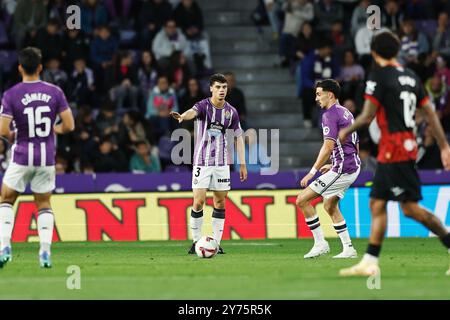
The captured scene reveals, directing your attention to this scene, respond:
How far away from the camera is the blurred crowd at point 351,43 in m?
26.0

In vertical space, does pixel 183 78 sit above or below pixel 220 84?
above

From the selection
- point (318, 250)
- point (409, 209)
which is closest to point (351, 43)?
point (318, 250)

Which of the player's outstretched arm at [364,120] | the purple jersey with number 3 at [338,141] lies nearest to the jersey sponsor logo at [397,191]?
the player's outstretched arm at [364,120]

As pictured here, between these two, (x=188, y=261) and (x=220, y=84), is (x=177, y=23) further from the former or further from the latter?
(x=188, y=261)

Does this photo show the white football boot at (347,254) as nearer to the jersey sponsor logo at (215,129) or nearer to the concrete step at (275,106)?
the jersey sponsor logo at (215,129)

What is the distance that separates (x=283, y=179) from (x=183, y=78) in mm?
4672

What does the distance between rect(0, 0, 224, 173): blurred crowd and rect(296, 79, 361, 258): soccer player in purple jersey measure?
7.76 m

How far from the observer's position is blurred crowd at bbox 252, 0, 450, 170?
26016 mm

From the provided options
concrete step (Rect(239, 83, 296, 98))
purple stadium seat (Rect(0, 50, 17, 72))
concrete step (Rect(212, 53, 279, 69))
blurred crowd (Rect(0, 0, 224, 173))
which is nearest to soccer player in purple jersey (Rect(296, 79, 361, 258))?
blurred crowd (Rect(0, 0, 224, 173))

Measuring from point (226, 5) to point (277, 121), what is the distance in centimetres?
382

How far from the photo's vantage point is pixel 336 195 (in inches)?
645
